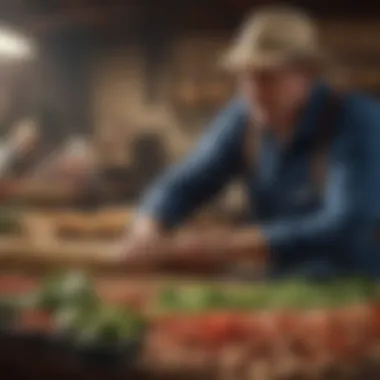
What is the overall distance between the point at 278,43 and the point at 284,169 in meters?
0.19

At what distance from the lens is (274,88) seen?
138 cm

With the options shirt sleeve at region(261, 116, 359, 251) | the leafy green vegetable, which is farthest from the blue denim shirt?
the leafy green vegetable

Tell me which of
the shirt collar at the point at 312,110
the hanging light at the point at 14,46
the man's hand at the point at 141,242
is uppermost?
the hanging light at the point at 14,46

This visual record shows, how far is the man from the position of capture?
1.35 metres

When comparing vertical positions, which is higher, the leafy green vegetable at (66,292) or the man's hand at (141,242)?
the man's hand at (141,242)

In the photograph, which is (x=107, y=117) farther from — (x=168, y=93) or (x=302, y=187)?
(x=302, y=187)

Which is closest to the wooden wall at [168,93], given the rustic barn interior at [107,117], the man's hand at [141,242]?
the rustic barn interior at [107,117]

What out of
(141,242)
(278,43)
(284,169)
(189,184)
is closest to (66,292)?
(141,242)

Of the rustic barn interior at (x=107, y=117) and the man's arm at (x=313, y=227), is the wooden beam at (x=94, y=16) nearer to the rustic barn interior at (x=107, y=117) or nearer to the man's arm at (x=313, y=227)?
the rustic barn interior at (x=107, y=117)

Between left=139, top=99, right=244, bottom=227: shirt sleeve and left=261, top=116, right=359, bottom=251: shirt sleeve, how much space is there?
0.14 m

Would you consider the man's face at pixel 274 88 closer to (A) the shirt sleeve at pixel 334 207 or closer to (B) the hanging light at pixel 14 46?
(A) the shirt sleeve at pixel 334 207

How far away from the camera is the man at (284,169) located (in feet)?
4.44

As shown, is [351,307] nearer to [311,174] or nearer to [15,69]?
[311,174]

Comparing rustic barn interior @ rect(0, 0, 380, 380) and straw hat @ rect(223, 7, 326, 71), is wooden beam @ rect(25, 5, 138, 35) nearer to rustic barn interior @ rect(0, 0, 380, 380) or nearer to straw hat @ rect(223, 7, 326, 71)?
rustic barn interior @ rect(0, 0, 380, 380)
